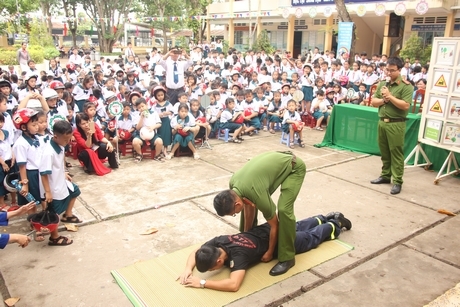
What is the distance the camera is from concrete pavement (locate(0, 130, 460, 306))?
3457mm

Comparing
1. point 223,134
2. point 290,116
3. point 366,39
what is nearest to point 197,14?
point 366,39

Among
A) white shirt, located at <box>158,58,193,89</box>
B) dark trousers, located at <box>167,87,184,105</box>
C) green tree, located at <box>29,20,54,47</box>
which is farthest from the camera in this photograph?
green tree, located at <box>29,20,54,47</box>

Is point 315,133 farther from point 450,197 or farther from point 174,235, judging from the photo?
point 174,235

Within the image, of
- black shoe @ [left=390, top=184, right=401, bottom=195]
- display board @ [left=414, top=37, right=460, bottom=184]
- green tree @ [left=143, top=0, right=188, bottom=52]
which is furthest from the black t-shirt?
green tree @ [left=143, top=0, right=188, bottom=52]

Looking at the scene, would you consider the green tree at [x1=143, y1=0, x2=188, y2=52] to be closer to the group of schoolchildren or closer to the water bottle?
the group of schoolchildren

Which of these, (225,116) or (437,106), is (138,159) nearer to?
(225,116)

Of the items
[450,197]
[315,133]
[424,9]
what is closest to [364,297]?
[450,197]

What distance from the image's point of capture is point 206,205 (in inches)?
207

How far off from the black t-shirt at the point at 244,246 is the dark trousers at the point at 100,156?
339 centimetres

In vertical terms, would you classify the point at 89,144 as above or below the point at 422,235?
above

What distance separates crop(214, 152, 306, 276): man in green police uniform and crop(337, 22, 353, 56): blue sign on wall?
1247cm

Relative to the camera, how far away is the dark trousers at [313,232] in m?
4.00

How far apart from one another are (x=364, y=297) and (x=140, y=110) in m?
4.97

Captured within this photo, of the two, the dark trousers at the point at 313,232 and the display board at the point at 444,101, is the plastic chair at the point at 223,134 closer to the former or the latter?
the display board at the point at 444,101
